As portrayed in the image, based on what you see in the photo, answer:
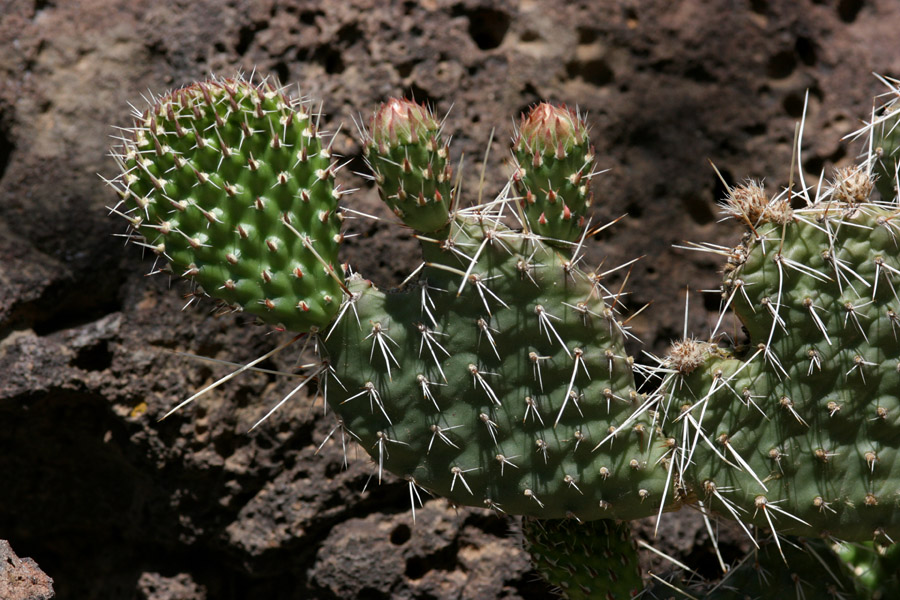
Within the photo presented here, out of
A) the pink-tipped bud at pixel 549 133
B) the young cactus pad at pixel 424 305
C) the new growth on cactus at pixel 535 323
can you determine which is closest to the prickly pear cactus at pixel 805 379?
the new growth on cactus at pixel 535 323

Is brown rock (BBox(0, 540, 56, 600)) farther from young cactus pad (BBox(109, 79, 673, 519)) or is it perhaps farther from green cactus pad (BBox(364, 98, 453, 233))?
green cactus pad (BBox(364, 98, 453, 233))

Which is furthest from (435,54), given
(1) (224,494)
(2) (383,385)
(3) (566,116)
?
(1) (224,494)

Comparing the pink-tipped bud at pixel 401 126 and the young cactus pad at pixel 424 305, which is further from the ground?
the pink-tipped bud at pixel 401 126

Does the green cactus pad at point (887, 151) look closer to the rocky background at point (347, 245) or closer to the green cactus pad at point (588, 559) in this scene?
the rocky background at point (347, 245)

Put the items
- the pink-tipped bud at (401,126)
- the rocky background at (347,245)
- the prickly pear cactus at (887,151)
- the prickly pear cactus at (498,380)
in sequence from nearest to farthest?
the pink-tipped bud at (401,126)
the prickly pear cactus at (498,380)
the prickly pear cactus at (887,151)
the rocky background at (347,245)

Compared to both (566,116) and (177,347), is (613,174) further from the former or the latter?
→ (177,347)

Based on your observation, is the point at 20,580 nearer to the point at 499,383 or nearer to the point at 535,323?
the point at 499,383

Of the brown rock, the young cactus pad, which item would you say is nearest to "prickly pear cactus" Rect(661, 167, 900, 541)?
the young cactus pad
